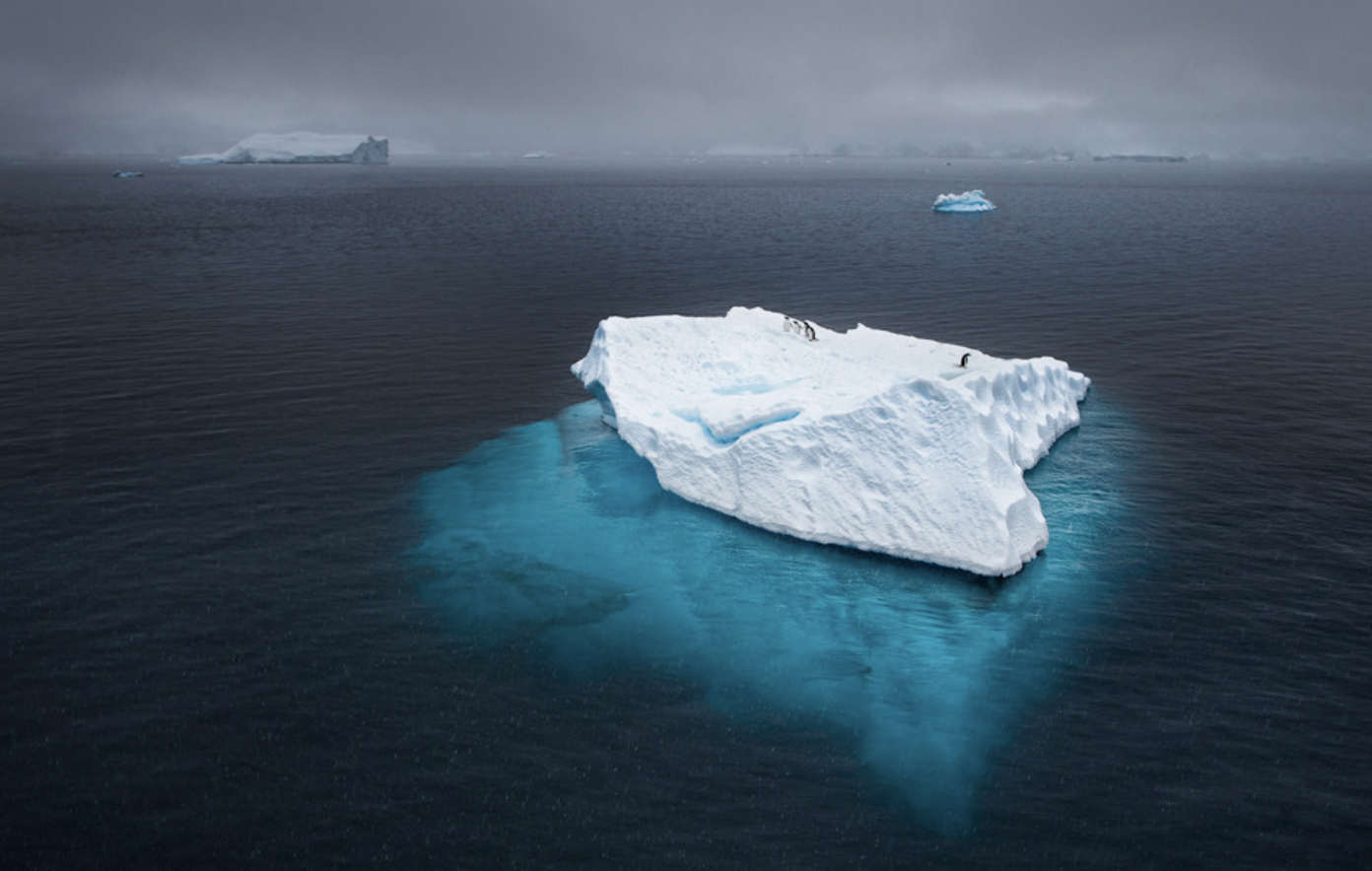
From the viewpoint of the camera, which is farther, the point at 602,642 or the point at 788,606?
the point at 788,606

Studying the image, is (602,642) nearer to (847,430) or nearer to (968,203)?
(847,430)

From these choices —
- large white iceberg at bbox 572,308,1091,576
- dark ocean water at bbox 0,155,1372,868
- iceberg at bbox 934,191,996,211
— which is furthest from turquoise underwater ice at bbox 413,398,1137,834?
iceberg at bbox 934,191,996,211

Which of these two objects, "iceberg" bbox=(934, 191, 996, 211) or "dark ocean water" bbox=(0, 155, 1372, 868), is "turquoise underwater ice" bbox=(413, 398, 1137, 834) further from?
"iceberg" bbox=(934, 191, 996, 211)

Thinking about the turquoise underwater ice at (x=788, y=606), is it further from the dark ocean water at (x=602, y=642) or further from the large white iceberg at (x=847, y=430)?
the large white iceberg at (x=847, y=430)

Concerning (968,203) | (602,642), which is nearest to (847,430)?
(602,642)

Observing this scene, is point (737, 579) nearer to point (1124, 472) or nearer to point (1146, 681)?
point (1146, 681)

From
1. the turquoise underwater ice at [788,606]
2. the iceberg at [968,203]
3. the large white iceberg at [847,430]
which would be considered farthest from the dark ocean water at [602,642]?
the iceberg at [968,203]
